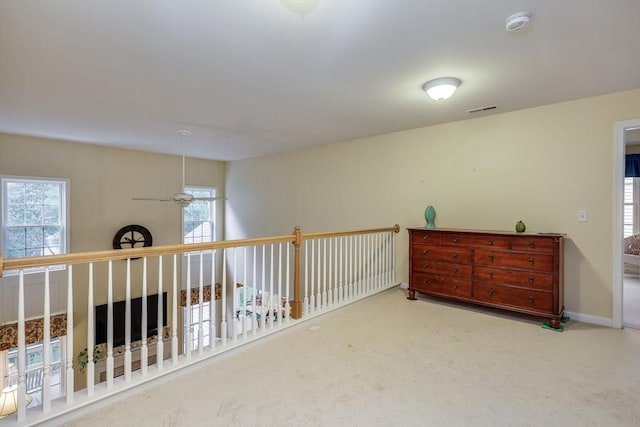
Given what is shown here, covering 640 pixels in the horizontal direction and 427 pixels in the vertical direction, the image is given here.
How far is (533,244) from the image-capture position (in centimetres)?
313

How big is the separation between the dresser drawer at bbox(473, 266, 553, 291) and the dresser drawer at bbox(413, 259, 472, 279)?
11cm

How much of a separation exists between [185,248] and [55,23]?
5.32 ft

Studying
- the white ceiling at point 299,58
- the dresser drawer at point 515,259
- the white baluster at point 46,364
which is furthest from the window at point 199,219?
the dresser drawer at point 515,259

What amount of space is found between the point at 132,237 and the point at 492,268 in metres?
6.23

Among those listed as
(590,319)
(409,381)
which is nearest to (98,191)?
(409,381)

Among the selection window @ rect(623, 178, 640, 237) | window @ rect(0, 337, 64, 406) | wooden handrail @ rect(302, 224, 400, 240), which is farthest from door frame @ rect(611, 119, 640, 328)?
window @ rect(0, 337, 64, 406)

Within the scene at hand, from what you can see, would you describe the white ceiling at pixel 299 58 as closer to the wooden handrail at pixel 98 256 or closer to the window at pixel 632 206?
the wooden handrail at pixel 98 256

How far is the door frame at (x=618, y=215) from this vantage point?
3.02 metres

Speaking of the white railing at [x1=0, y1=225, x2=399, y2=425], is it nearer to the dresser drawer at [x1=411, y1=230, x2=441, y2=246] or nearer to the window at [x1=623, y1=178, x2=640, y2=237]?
the dresser drawer at [x1=411, y1=230, x2=441, y2=246]

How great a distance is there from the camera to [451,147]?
163 inches

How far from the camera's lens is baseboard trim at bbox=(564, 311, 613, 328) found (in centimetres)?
312

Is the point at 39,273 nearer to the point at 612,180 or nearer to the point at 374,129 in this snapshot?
the point at 374,129

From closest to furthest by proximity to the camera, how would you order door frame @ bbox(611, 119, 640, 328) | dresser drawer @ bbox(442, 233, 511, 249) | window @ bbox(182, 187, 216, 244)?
door frame @ bbox(611, 119, 640, 328) → dresser drawer @ bbox(442, 233, 511, 249) → window @ bbox(182, 187, 216, 244)

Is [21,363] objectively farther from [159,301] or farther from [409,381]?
[409,381]
